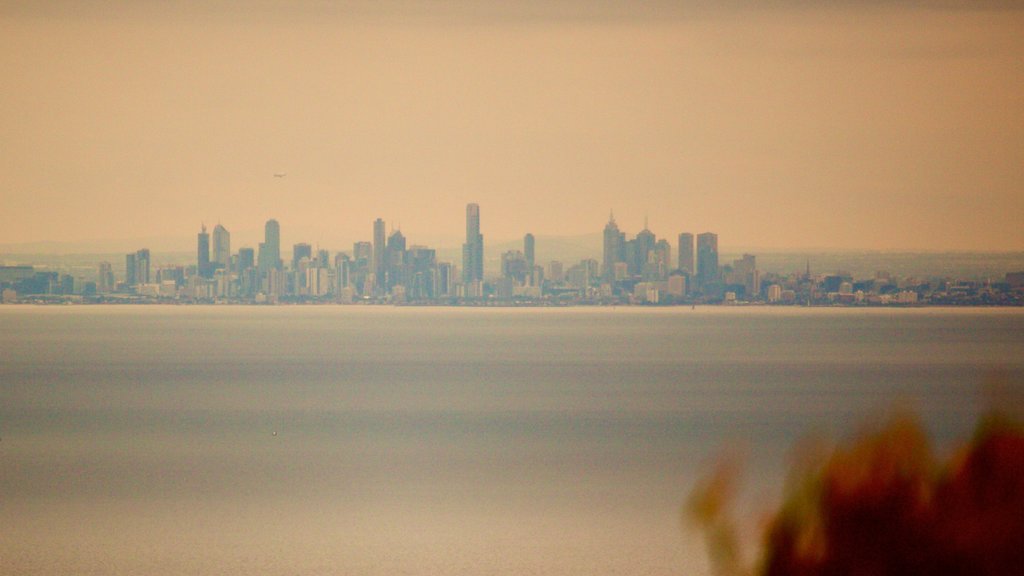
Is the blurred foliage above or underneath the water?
above

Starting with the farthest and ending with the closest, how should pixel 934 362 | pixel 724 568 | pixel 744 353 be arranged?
pixel 744 353
pixel 934 362
pixel 724 568

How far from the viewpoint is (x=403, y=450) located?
19.7 metres

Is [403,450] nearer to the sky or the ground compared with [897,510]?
nearer to the ground

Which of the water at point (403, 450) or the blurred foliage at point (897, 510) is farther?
the water at point (403, 450)

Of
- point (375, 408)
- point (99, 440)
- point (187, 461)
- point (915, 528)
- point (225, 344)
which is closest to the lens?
point (915, 528)

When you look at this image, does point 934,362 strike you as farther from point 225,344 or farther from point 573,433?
point 225,344

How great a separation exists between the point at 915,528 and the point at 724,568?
426 millimetres

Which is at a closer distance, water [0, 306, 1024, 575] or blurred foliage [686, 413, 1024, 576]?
blurred foliage [686, 413, 1024, 576]

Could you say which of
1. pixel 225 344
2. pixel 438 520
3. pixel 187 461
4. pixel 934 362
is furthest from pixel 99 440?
pixel 225 344

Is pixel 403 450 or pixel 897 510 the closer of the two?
pixel 897 510

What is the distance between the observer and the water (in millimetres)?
11570

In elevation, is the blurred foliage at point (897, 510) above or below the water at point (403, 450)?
above

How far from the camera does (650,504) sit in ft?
45.8

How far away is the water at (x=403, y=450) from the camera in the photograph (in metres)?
11.6
